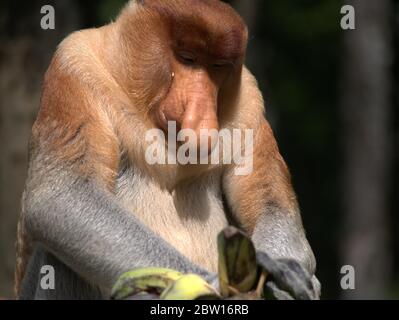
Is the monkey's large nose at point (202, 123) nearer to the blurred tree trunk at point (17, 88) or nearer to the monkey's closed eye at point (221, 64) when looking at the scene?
the monkey's closed eye at point (221, 64)

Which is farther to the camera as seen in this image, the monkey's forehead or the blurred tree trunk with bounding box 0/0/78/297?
the blurred tree trunk with bounding box 0/0/78/297

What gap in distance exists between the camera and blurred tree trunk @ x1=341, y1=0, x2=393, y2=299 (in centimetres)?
1798

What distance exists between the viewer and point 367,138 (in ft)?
60.0

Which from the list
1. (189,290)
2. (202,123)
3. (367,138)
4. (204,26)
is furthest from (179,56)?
(367,138)

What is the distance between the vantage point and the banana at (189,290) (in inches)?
192

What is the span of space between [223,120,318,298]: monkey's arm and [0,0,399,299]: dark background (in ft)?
11.4

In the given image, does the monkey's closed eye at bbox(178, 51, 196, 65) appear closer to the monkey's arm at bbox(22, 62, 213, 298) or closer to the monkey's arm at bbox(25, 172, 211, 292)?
the monkey's arm at bbox(22, 62, 213, 298)

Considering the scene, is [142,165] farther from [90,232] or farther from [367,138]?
[367,138]

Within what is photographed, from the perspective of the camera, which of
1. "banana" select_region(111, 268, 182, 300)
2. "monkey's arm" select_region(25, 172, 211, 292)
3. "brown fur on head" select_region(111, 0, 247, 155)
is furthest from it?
"brown fur on head" select_region(111, 0, 247, 155)

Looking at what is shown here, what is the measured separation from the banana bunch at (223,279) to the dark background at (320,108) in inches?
215

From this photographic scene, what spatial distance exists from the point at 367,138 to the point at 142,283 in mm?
13541

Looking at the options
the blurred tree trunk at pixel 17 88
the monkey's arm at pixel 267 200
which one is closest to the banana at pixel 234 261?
the monkey's arm at pixel 267 200

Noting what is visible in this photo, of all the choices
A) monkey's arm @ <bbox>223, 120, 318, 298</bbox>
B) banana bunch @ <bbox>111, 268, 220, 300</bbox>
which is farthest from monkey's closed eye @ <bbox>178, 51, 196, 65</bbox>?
banana bunch @ <bbox>111, 268, 220, 300</bbox>
